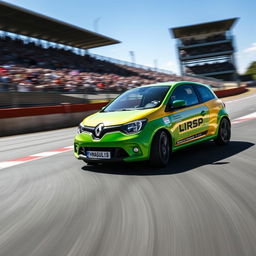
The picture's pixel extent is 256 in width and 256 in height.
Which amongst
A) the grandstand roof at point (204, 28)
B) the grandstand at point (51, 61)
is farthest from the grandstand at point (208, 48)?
the grandstand at point (51, 61)

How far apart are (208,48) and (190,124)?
8610cm

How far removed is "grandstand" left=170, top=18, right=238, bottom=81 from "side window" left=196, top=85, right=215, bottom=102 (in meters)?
78.0

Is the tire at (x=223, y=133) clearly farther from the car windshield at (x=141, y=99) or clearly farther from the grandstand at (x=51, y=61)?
the grandstand at (x=51, y=61)

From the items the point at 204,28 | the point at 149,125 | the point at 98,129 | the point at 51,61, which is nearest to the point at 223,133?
the point at 149,125

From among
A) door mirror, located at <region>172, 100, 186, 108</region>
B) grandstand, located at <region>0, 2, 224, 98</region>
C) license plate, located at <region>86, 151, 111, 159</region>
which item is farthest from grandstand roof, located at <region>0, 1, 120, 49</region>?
license plate, located at <region>86, 151, 111, 159</region>

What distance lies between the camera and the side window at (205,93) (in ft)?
25.2

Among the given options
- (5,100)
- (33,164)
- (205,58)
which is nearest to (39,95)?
(5,100)

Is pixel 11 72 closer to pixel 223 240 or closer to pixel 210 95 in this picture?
pixel 210 95

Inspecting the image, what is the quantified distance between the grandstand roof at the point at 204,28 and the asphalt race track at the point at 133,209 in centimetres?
8321

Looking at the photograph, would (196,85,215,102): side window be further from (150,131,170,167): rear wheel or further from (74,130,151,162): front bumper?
(74,130,151,162): front bumper

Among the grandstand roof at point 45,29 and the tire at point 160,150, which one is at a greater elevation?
the grandstand roof at point 45,29

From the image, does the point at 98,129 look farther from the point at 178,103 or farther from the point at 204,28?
the point at 204,28

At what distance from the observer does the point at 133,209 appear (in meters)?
3.90

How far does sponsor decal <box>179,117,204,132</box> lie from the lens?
6664mm
